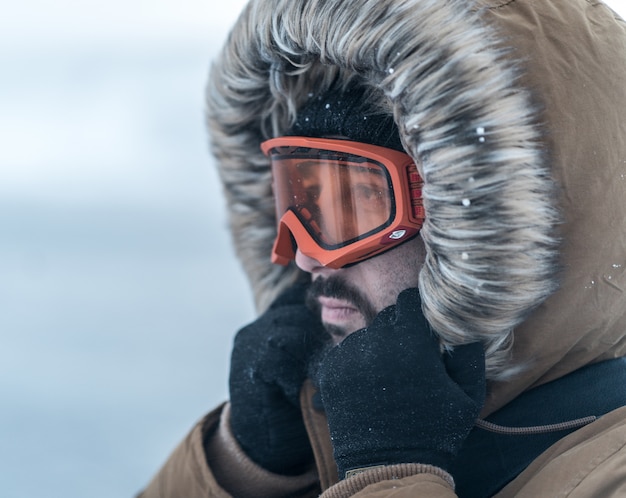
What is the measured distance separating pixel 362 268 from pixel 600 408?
1.71 feet

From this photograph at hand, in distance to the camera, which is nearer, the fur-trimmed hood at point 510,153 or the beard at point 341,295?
the fur-trimmed hood at point 510,153

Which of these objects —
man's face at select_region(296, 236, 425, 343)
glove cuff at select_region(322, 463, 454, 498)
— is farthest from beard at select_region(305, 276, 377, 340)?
glove cuff at select_region(322, 463, 454, 498)

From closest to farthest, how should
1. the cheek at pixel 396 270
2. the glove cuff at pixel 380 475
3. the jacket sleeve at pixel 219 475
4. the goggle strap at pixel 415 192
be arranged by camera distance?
the glove cuff at pixel 380 475 → the goggle strap at pixel 415 192 → the cheek at pixel 396 270 → the jacket sleeve at pixel 219 475

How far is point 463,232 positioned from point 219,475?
0.91 m

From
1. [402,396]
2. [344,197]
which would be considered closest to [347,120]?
[344,197]

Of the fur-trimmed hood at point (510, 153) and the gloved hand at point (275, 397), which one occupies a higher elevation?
the fur-trimmed hood at point (510, 153)

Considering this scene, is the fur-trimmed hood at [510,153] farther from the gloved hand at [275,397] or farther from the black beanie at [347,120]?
the gloved hand at [275,397]

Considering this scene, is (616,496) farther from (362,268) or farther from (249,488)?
(249,488)

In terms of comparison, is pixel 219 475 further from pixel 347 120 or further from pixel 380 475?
pixel 347 120

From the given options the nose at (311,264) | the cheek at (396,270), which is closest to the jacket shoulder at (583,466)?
the cheek at (396,270)

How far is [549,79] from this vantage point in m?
1.10

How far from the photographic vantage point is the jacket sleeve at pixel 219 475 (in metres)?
1.66

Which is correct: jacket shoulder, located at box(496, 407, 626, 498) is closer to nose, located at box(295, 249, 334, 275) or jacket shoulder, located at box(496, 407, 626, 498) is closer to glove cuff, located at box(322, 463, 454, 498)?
glove cuff, located at box(322, 463, 454, 498)

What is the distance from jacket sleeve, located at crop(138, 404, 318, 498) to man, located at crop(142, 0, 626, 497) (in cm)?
23
